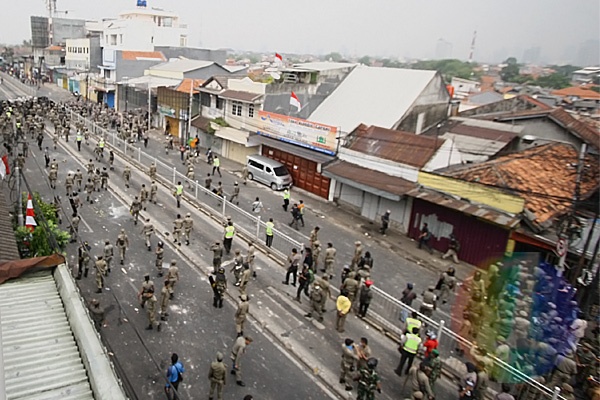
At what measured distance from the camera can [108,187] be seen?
24.1 m

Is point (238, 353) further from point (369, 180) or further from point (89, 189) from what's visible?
point (89, 189)

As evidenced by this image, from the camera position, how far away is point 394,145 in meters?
22.6

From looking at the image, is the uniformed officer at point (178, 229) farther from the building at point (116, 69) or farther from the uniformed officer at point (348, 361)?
the building at point (116, 69)

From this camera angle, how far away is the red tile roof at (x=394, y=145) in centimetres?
2095

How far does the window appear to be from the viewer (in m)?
32.2

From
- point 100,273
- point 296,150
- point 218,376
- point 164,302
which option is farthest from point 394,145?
point 218,376

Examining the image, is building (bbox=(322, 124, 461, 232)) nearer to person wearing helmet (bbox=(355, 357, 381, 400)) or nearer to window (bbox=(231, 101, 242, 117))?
window (bbox=(231, 101, 242, 117))

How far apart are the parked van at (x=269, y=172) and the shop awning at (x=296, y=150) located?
41.1 inches

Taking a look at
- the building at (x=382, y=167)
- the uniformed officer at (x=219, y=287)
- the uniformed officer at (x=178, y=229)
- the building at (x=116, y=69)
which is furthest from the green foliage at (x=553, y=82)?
the uniformed officer at (x=219, y=287)

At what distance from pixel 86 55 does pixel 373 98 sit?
60.2m

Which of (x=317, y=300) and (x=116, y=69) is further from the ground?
(x=116, y=69)

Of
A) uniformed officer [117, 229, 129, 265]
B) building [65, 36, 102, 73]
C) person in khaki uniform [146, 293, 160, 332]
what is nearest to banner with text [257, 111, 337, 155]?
uniformed officer [117, 229, 129, 265]

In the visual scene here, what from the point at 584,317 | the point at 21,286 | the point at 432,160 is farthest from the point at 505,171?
the point at 21,286

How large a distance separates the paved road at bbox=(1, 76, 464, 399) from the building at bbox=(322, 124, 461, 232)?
7.25m
